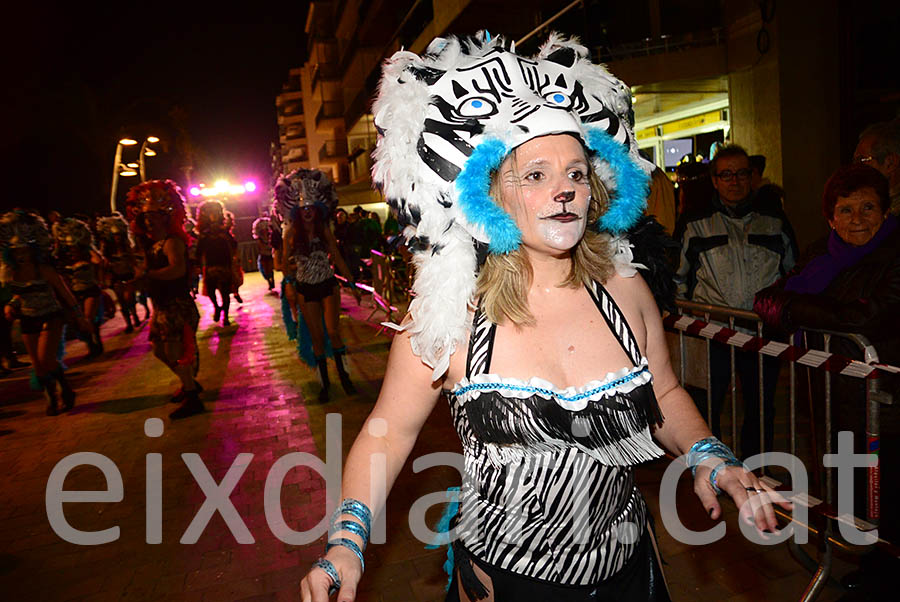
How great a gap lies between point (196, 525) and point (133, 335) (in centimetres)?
1022

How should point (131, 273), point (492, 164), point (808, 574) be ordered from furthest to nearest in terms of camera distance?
point (131, 273)
point (808, 574)
point (492, 164)

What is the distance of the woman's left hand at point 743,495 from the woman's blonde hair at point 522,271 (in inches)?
25.5

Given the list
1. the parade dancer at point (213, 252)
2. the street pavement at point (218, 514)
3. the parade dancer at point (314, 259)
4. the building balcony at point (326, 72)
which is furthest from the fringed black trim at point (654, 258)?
the building balcony at point (326, 72)

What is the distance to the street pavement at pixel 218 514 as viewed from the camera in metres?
3.41

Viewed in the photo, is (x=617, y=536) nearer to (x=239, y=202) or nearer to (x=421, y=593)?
(x=421, y=593)

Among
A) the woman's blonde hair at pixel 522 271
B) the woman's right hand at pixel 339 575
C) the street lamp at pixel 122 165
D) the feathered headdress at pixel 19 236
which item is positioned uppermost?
the street lamp at pixel 122 165

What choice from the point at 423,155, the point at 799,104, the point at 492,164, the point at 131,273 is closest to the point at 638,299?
the point at 492,164

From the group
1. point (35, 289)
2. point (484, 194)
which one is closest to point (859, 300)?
point (484, 194)

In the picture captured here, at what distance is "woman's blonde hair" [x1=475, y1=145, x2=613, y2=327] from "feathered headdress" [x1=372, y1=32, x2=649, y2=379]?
72 millimetres

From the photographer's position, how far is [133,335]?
516 inches

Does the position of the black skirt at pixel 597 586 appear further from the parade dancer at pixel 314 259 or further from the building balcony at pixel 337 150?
the building balcony at pixel 337 150

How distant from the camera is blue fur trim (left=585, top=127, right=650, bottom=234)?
187cm

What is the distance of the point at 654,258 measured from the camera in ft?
6.66

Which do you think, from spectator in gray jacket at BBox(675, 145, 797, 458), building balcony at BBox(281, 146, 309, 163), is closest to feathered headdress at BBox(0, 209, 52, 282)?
spectator in gray jacket at BBox(675, 145, 797, 458)
